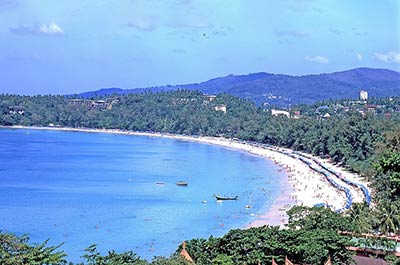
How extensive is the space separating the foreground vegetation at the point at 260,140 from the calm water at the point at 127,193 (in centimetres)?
490

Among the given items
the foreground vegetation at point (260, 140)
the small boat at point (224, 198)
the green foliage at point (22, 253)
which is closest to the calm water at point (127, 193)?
the small boat at point (224, 198)

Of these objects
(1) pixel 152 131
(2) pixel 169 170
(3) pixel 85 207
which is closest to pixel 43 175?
(2) pixel 169 170

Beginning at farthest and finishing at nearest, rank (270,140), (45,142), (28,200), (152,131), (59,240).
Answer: (152,131) < (45,142) < (270,140) < (28,200) < (59,240)

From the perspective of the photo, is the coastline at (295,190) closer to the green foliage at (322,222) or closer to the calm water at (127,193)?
the calm water at (127,193)

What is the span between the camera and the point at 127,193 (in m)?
44.6

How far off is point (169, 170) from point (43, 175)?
33.5 ft

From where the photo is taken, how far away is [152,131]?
349ft

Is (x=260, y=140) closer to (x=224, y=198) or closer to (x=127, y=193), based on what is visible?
(x=127, y=193)

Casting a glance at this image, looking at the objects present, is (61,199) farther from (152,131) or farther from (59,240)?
(152,131)

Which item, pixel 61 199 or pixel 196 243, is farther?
pixel 61 199

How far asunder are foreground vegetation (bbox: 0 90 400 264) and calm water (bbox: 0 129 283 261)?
490 cm

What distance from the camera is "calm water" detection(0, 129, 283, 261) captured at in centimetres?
3222

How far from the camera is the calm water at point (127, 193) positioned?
32.2 metres

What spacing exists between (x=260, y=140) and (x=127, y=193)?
38979mm
